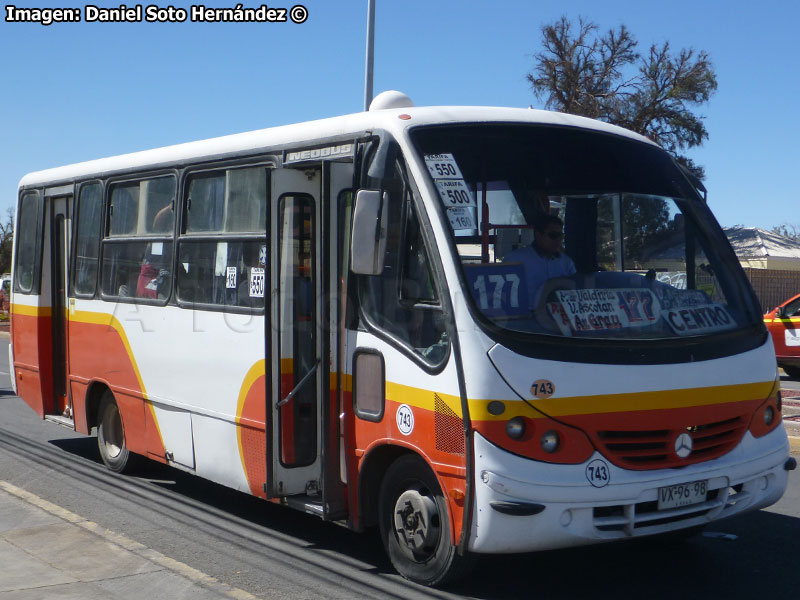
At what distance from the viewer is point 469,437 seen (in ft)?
17.1

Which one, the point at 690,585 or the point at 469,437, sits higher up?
the point at 469,437

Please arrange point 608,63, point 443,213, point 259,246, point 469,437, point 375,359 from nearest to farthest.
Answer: point 469,437 → point 443,213 → point 375,359 → point 259,246 → point 608,63

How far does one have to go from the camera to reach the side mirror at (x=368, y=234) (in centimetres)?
570

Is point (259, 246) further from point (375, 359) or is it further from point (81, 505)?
point (81, 505)

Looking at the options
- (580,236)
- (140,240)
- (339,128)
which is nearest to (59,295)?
(140,240)

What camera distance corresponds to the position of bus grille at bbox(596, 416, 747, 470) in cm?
536

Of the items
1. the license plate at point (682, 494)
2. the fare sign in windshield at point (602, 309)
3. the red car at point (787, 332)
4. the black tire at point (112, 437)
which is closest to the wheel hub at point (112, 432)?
the black tire at point (112, 437)

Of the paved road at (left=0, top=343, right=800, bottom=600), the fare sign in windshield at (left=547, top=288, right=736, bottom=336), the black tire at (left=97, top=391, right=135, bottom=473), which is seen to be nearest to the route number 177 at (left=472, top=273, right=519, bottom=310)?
the fare sign in windshield at (left=547, top=288, right=736, bottom=336)

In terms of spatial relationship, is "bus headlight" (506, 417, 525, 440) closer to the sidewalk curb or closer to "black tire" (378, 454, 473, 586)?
"black tire" (378, 454, 473, 586)

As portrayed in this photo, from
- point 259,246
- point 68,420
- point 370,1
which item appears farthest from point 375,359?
point 370,1

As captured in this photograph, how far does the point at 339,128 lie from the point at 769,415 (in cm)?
322

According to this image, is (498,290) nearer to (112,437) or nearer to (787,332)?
(112,437)

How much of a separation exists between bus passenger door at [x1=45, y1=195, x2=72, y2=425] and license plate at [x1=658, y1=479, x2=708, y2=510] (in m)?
7.08

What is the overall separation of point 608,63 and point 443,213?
37.7 metres
